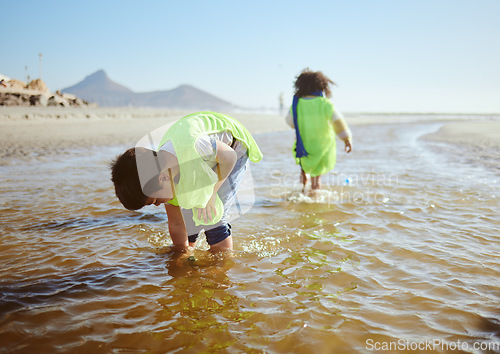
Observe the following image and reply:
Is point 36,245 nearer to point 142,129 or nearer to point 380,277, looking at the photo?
point 380,277

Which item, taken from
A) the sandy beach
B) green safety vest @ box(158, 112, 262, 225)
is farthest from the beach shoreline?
green safety vest @ box(158, 112, 262, 225)

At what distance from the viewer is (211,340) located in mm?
1734

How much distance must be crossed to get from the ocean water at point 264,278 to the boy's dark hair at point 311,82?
1.42 meters

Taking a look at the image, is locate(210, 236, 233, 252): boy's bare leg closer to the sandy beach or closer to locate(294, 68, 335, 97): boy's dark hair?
locate(294, 68, 335, 97): boy's dark hair

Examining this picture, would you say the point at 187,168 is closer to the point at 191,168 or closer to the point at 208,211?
the point at 191,168

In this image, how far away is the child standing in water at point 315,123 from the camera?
4527 millimetres

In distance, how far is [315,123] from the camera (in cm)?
458

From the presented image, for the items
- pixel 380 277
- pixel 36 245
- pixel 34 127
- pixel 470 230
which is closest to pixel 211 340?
pixel 380 277

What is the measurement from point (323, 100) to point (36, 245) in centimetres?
356

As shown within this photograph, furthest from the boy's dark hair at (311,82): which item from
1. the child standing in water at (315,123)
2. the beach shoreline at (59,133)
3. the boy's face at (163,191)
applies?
the beach shoreline at (59,133)

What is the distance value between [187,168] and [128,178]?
0.35 meters

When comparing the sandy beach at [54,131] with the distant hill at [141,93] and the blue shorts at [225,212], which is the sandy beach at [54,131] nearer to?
the blue shorts at [225,212]

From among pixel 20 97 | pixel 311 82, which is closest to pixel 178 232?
pixel 311 82

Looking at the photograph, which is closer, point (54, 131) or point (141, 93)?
point (54, 131)
